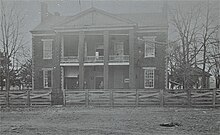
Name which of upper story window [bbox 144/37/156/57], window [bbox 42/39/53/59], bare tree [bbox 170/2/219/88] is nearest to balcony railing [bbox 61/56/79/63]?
window [bbox 42/39/53/59]

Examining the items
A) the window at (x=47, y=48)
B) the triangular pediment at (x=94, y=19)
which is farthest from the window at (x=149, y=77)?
the window at (x=47, y=48)

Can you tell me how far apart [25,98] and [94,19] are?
454 inches

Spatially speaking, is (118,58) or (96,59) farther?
(96,59)

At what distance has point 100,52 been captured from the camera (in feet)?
99.8

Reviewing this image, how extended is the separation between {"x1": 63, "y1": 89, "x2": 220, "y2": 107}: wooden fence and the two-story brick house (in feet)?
Answer: 24.1

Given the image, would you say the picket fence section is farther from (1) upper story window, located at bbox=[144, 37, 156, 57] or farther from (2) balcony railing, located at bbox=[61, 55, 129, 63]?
(1) upper story window, located at bbox=[144, 37, 156, 57]

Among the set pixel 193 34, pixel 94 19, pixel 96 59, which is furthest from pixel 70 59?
pixel 193 34

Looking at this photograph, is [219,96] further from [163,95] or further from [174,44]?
[174,44]

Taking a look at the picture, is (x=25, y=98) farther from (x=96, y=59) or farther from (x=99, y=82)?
(x=99, y=82)

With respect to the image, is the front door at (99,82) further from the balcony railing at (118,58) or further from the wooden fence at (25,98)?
the wooden fence at (25,98)

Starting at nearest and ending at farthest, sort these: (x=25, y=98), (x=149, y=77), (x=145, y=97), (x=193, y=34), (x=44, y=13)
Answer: (x=145, y=97)
(x=25, y=98)
(x=193, y=34)
(x=149, y=77)
(x=44, y=13)

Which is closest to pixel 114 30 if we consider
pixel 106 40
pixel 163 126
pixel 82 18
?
pixel 106 40

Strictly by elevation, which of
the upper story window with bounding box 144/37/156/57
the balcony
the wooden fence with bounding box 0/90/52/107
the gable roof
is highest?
the gable roof

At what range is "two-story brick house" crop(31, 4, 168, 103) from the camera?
2688cm
